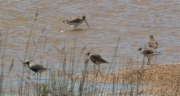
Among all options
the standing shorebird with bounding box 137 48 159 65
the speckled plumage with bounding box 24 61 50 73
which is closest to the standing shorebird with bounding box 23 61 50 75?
the speckled plumage with bounding box 24 61 50 73

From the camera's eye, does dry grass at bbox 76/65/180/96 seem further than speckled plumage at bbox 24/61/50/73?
No

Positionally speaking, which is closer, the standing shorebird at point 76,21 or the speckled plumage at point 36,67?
the speckled plumage at point 36,67

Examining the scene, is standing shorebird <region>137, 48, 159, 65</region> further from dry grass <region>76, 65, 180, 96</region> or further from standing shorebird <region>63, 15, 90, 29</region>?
standing shorebird <region>63, 15, 90, 29</region>

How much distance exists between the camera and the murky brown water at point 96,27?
1207cm

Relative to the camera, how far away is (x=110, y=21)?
51.1 ft

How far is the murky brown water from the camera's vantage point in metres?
12.1

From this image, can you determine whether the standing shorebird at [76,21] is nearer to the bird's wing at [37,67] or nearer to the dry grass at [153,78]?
the dry grass at [153,78]

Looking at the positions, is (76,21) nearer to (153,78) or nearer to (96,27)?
(96,27)

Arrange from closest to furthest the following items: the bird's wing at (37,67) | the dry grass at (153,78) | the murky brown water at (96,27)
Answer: the dry grass at (153,78)
the bird's wing at (37,67)
the murky brown water at (96,27)

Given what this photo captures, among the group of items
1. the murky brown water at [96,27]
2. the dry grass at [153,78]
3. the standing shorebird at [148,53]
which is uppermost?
the dry grass at [153,78]

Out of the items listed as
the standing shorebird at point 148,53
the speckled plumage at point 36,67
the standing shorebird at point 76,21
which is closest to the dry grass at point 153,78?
the standing shorebird at point 148,53

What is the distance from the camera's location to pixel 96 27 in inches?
594

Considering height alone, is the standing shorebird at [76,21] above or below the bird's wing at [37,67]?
below

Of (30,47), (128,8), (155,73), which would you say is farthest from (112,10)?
(155,73)
